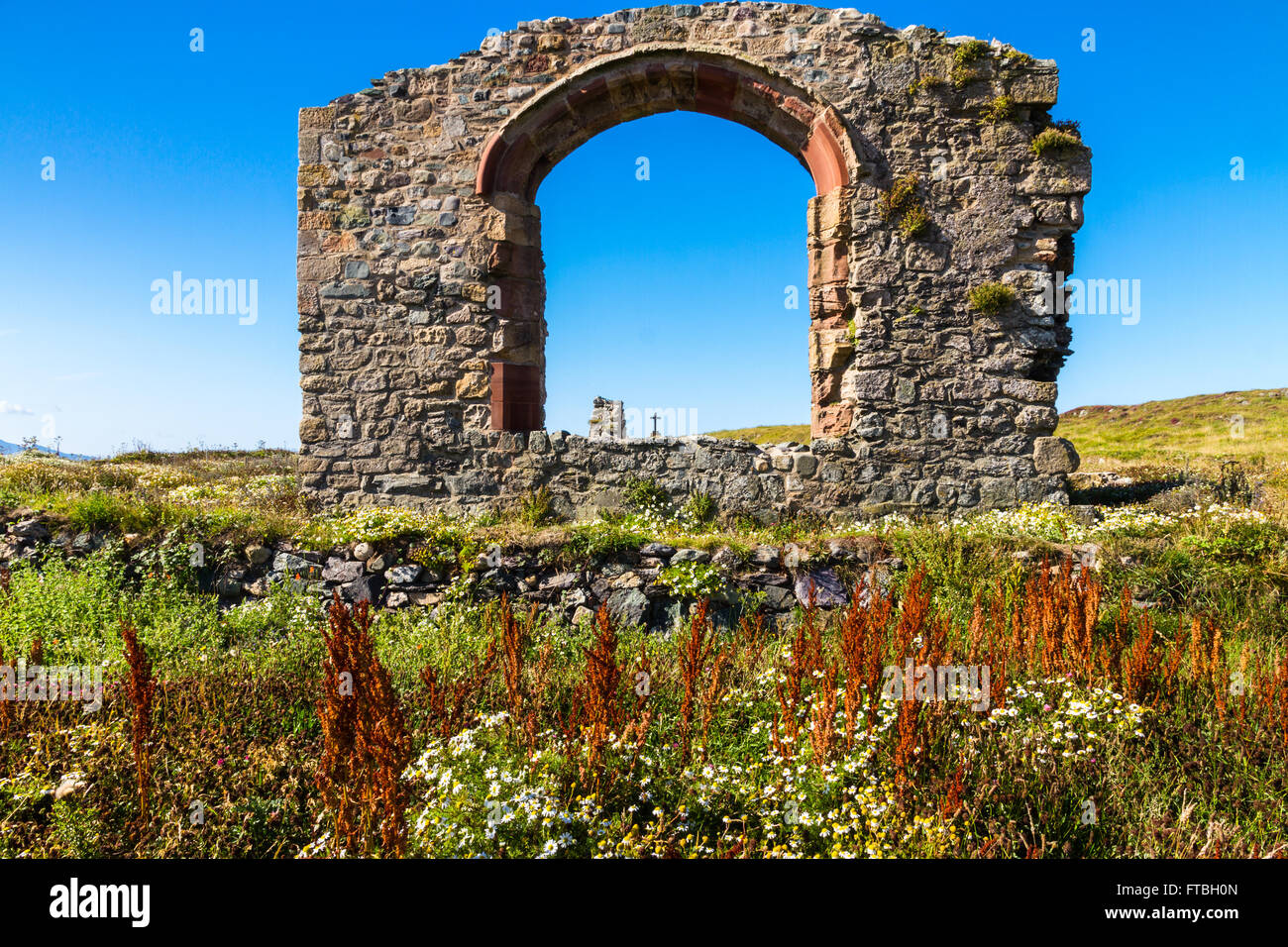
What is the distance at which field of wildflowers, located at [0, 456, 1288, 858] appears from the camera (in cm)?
231

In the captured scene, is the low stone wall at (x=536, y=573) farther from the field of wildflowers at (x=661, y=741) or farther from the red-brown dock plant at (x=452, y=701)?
the red-brown dock plant at (x=452, y=701)

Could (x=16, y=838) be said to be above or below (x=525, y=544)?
below

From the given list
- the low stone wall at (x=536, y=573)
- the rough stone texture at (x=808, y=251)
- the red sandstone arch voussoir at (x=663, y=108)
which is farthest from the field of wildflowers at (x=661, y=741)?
the red sandstone arch voussoir at (x=663, y=108)

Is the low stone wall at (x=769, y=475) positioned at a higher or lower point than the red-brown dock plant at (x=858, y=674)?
higher

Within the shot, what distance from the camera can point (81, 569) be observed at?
5402 mm

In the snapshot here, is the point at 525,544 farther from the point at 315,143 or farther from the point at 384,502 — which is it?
the point at 315,143

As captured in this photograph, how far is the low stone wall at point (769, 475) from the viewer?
704 cm

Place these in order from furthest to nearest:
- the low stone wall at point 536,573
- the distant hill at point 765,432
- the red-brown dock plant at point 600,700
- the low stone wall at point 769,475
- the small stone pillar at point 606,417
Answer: the distant hill at point 765,432
the small stone pillar at point 606,417
the low stone wall at point 769,475
the low stone wall at point 536,573
the red-brown dock plant at point 600,700

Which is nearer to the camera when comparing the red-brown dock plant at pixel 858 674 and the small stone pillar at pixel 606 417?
the red-brown dock plant at pixel 858 674

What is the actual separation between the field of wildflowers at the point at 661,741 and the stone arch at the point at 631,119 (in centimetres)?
343

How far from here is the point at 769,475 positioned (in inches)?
277

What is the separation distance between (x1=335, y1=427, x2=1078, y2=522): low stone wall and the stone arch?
539 mm
